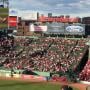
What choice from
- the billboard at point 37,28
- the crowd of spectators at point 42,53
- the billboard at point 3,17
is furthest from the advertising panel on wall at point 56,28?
the billboard at point 3,17

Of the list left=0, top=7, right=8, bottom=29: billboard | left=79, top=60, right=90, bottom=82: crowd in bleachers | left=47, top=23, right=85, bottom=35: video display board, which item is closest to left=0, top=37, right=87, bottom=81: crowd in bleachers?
left=79, top=60, right=90, bottom=82: crowd in bleachers

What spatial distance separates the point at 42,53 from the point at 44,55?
1140 mm

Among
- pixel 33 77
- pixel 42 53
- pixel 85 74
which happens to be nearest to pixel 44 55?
pixel 42 53

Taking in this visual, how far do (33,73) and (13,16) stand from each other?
28278 mm

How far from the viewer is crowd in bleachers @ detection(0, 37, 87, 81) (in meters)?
51.5

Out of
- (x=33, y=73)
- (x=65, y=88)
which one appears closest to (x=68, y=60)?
(x=33, y=73)

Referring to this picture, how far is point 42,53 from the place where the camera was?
57.5m

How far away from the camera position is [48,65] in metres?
51.5

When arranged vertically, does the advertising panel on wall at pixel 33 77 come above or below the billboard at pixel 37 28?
below

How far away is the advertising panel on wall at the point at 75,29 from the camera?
206 ft

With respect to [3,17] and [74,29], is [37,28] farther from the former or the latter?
[74,29]

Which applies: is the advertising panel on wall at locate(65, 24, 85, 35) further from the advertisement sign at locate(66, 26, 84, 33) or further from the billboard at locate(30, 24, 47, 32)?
the billboard at locate(30, 24, 47, 32)

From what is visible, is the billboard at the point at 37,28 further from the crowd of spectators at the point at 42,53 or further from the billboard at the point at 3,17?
the billboard at the point at 3,17

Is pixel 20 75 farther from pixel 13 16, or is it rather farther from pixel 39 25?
pixel 13 16
